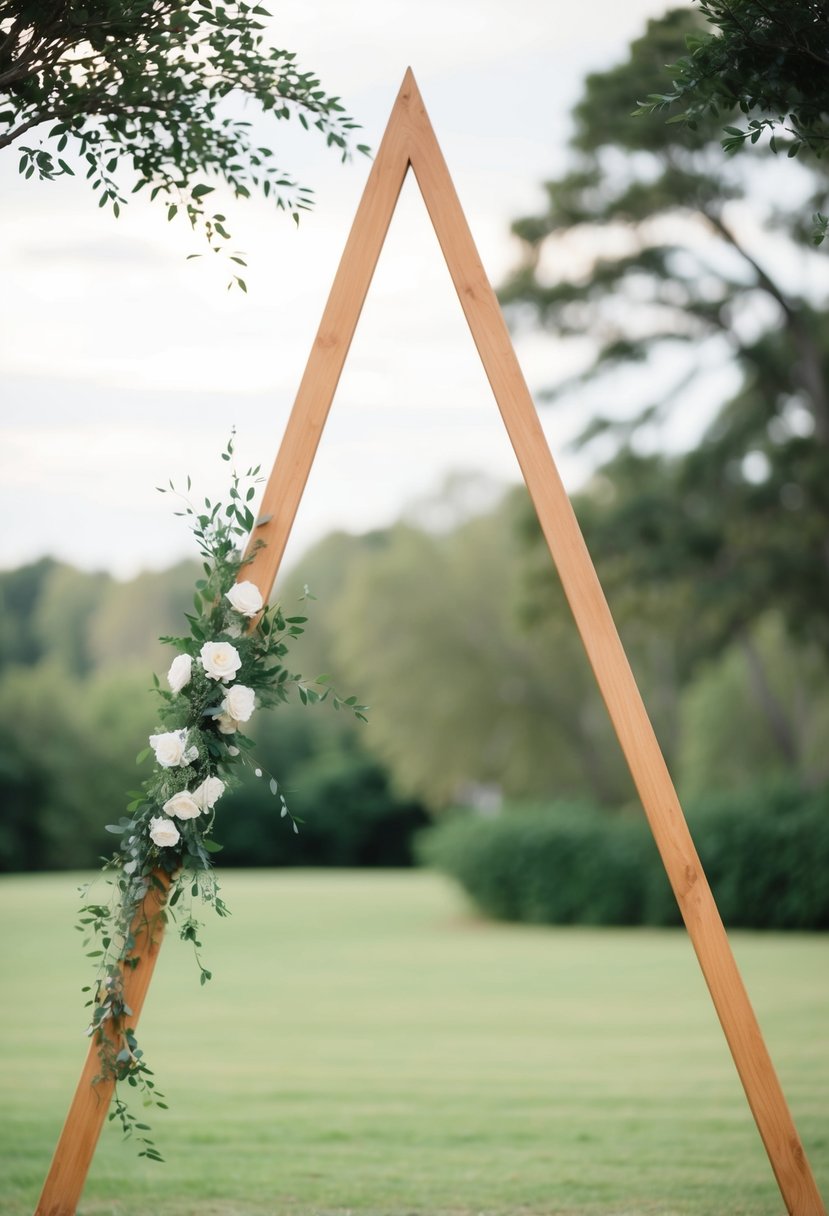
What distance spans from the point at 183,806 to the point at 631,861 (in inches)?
521

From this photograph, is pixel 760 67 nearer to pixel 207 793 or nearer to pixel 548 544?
pixel 548 544

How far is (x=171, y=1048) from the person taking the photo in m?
7.97

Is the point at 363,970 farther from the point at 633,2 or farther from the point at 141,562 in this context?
the point at 141,562

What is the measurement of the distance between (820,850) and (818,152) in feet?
39.0

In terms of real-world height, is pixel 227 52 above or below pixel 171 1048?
above

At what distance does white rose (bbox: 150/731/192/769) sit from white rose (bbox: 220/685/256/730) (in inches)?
6.3

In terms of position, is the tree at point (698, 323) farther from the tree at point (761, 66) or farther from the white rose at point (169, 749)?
the white rose at point (169, 749)

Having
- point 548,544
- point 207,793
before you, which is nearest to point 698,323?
point 548,544

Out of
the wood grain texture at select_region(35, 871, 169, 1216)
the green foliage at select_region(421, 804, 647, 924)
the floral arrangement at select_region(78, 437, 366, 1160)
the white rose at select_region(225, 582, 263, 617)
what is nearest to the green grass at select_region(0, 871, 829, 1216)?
the wood grain texture at select_region(35, 871, 169, 1216)

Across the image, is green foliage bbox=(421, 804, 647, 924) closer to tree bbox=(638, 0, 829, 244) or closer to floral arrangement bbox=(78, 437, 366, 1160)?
floral arrangement bbox=(78, 437, 366, 1160)

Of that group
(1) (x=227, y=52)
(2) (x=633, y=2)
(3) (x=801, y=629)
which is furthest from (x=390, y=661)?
(1) (x=227, y=52)

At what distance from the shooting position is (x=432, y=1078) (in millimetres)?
6914

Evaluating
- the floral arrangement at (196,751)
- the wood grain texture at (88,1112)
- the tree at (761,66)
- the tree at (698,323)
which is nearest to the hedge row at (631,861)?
the tree at (698,323)

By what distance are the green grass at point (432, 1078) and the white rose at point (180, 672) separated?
1958 millimetres
